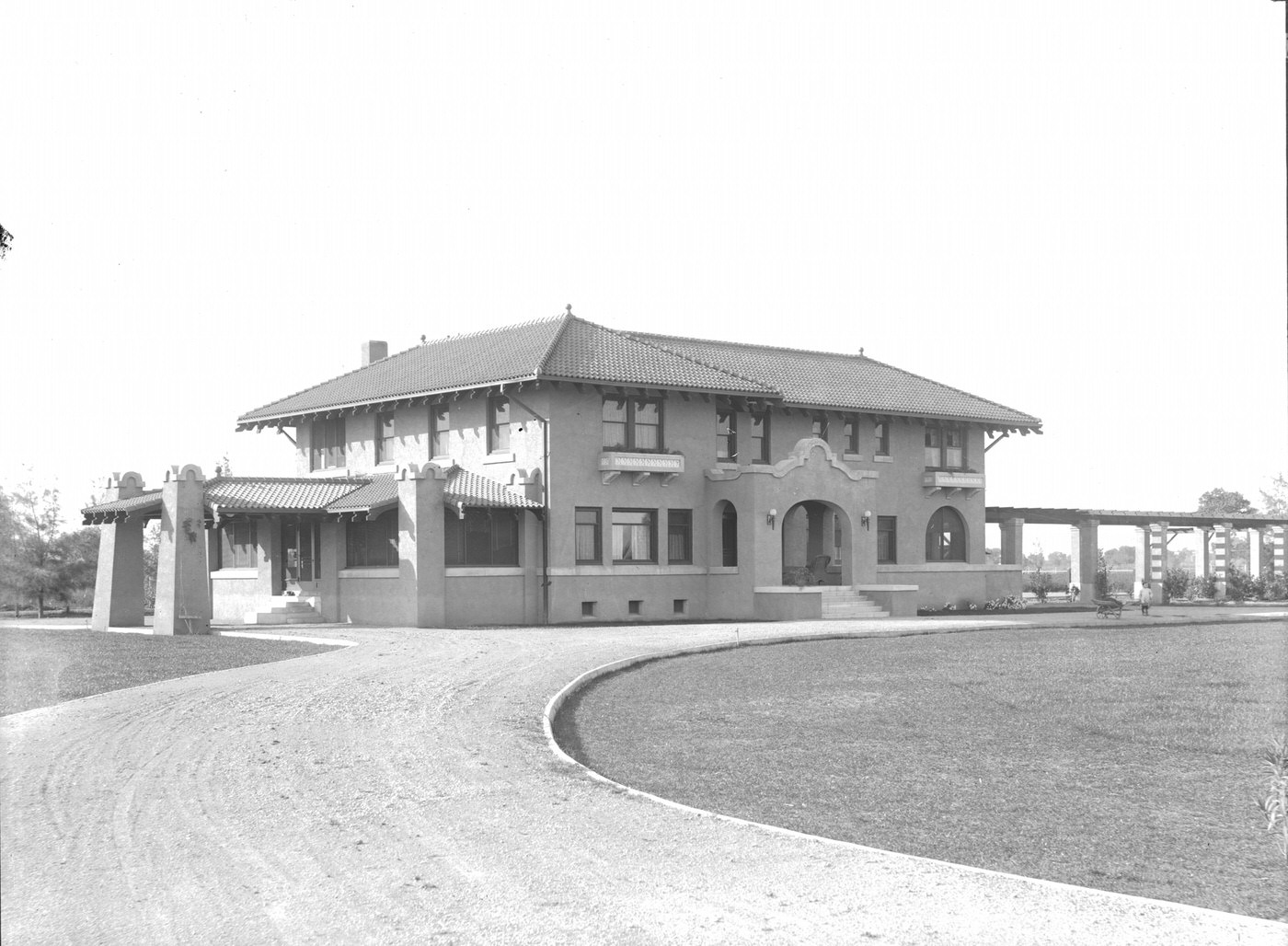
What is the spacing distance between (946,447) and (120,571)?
26.6 m

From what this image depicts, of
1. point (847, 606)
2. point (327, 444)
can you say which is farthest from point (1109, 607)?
point (327, 444)

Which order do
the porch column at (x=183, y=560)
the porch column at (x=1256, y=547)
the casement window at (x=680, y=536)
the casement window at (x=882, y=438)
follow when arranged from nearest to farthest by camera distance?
1. the porch column at (x=183, y=560)
2. the casement window at (x=680, y=536)
3. the casement window at (x=882, y=438)
4. the porch column at (x=1256, y=547)

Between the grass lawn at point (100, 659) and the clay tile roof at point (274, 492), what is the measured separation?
4.60m

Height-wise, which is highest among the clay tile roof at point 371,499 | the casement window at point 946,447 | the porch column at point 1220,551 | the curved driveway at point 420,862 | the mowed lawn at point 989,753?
the casement window at point 946,447

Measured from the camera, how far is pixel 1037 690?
18.9 meters

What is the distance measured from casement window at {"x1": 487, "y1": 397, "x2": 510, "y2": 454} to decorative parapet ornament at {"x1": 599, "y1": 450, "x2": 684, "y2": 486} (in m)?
2.80

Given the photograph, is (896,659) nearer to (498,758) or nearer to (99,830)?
(498,758)

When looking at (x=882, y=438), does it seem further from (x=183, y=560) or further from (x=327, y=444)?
(x=183, y=560)

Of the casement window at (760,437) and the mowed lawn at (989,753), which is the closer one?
the mowed lawn at (989,753)

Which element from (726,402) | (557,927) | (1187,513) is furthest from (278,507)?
(1187,513)

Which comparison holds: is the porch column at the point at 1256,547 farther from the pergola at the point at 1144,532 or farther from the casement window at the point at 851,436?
the casement window at the point at 851,436

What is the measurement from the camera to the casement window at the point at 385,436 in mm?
40062

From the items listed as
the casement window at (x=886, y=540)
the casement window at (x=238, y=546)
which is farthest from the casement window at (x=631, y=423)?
the casement window at (x=238, y=546)

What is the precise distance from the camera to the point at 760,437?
134 ft
